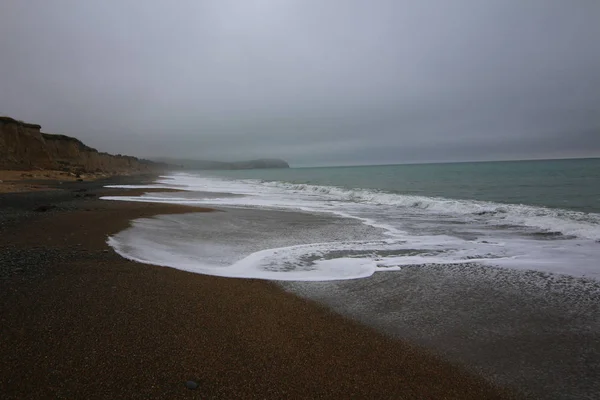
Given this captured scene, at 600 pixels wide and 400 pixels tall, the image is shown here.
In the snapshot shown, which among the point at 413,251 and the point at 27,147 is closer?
the point at 413,251

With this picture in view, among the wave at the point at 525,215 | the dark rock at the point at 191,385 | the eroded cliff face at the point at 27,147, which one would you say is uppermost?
the eroded cliff face at the point at 27,147

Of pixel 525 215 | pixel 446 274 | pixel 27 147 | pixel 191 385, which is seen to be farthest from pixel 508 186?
pixel 27 147

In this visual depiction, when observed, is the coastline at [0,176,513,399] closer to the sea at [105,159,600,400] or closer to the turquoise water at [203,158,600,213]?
the sea at [105,159,600,400]

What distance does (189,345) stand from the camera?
3.38 metres

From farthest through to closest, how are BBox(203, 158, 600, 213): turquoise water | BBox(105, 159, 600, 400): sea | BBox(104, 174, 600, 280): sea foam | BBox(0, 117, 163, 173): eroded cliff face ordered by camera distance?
BBox(0, 117, 163, 173): eroded cliff face, BBox(203, 158, 600, 213): turquoise water, BBox(104, 174, 600, 280): sea foam, BBox(105, 159, 600, 400): sea

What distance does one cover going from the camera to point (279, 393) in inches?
109

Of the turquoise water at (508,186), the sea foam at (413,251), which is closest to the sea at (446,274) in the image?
the sea foam at (413,251)

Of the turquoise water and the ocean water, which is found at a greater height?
the turquoise water

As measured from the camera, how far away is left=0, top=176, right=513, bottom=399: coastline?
2.79 meters

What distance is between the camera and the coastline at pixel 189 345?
2795mm

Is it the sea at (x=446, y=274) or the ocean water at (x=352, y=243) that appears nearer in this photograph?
the sea at (x=446, y=274)

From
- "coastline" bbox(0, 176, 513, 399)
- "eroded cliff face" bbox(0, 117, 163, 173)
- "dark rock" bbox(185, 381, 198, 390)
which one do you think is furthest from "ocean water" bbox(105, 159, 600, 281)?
"eroded cliff face" bbox(0, 117, 163, 173)

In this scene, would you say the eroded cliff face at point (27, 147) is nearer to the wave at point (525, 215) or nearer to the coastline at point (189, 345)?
the wave at point (525, 215)

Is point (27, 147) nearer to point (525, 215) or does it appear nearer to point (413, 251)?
point (413, 251)
